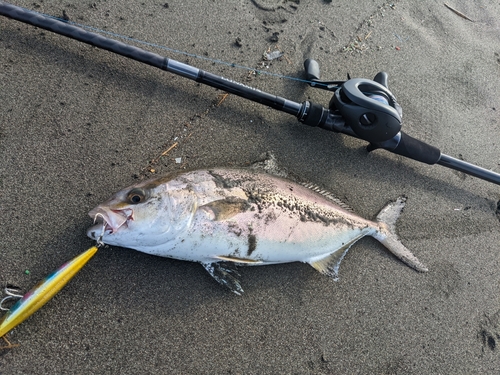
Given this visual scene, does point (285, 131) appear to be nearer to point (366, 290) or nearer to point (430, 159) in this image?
point (430, 159)

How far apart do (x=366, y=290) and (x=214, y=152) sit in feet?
5.70

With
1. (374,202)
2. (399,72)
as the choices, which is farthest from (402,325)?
(399,72)

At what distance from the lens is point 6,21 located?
2.91m

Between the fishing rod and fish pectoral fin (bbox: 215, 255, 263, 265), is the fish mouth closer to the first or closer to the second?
fish pectoral fin (bbox: 215, 255, 263, 265)

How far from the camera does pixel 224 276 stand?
2535mm

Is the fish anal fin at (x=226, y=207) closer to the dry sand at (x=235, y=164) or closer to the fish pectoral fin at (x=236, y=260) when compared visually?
the fish pectoral fin at (x=236, y=260)

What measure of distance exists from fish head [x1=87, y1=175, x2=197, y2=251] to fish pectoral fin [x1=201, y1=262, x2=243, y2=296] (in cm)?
41

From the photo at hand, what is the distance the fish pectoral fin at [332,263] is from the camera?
2746mm

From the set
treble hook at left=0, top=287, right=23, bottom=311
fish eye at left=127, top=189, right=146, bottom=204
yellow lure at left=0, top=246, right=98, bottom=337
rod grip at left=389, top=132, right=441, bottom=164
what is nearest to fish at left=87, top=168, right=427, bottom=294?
fish eye at left=127, top=189, right=146, bottom=204

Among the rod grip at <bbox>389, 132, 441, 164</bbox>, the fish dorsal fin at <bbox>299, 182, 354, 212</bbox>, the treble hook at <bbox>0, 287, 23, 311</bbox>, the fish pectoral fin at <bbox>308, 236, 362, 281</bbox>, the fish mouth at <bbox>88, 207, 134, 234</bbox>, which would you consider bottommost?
the treble hook at <bbox>0, 287, 23, 311</bbox>

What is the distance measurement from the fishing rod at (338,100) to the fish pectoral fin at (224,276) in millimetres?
1428

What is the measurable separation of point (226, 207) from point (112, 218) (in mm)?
762

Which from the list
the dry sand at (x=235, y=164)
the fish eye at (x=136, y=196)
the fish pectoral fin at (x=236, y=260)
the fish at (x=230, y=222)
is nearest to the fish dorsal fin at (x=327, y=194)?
the fish at (x=230, y=222)

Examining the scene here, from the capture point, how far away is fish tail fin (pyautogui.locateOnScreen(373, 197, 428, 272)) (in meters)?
2.97
